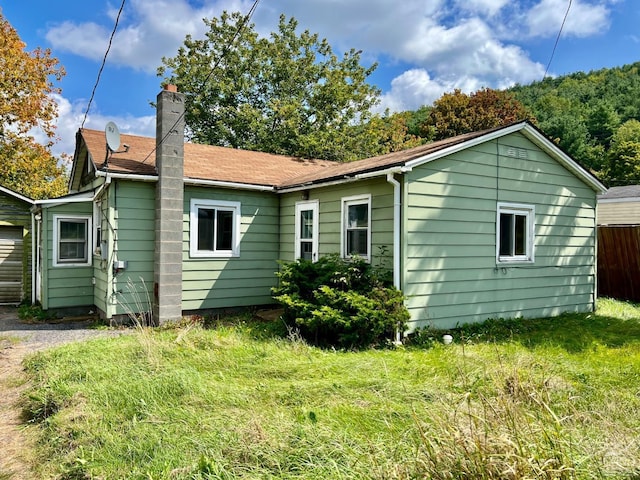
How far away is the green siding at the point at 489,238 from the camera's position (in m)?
7.18

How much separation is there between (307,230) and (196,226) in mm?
2401

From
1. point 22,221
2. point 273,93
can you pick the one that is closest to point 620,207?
point 273,93

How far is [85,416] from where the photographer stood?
3.88 m

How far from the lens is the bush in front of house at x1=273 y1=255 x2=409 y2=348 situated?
20.8 ft

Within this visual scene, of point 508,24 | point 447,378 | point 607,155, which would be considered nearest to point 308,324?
point 447,378

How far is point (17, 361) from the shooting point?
6.23 metres

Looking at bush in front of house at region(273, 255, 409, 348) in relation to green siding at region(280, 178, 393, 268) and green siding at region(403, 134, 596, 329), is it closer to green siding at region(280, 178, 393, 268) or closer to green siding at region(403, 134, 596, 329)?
green siding at region(280, 178, 393, 268)

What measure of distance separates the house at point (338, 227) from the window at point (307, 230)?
38mm

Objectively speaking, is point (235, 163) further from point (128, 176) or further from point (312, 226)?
point (128, 176)

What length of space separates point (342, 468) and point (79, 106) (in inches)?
364

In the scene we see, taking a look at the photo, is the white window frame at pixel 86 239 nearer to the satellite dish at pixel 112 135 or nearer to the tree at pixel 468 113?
the satellite dish at pixel 112 135

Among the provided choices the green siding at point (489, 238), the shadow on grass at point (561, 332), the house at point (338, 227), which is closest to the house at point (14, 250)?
the house at point (338, 227)

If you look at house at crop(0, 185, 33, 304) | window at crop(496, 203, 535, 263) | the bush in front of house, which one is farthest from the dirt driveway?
window at crop(496, 203, 535, 263)

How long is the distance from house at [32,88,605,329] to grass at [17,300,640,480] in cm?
153
